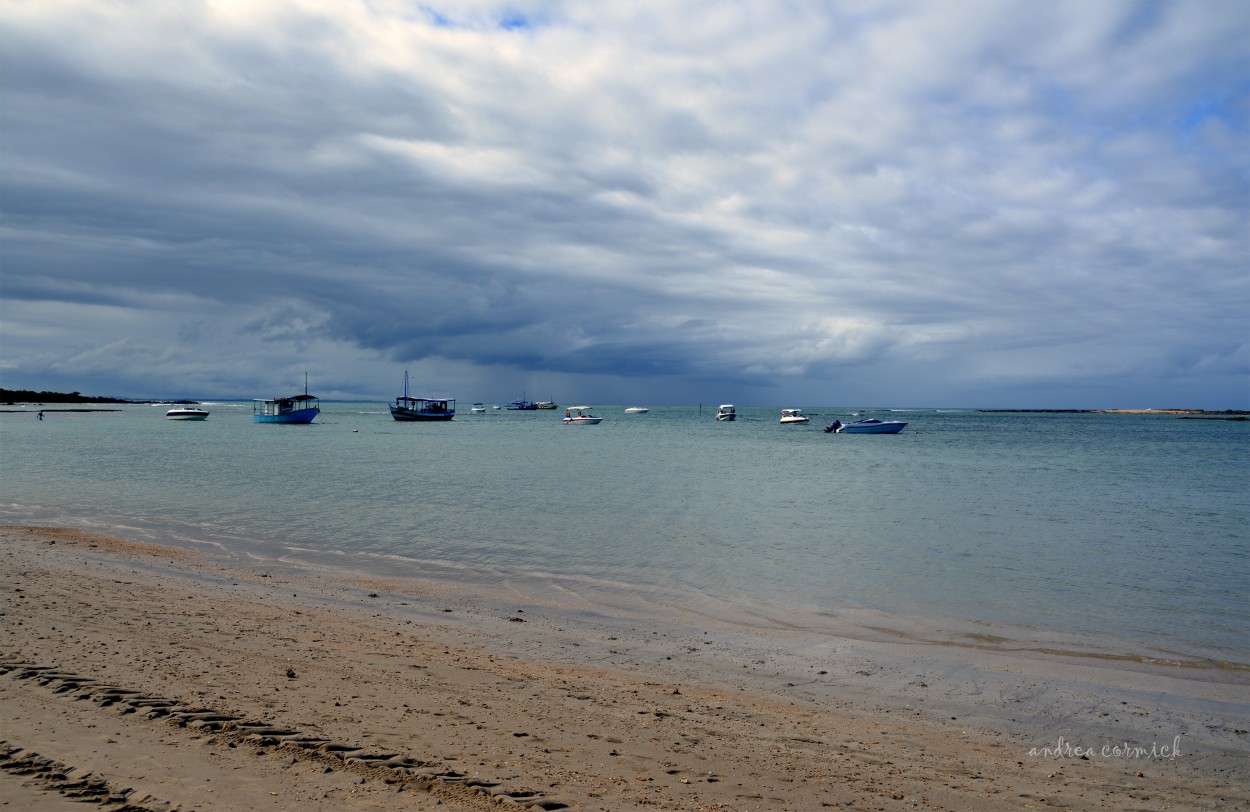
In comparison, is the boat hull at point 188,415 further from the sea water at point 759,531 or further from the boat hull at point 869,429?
the boat hull at point 869,429

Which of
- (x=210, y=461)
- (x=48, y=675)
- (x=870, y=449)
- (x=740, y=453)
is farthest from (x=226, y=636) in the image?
(x=870, y=449)

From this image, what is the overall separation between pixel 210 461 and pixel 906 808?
45818mm

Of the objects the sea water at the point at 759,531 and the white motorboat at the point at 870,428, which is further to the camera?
the white motorboat at the point at 870,428

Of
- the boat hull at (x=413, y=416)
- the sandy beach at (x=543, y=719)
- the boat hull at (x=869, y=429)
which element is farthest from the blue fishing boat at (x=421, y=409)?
the sandy beach at (x=543, y=719)

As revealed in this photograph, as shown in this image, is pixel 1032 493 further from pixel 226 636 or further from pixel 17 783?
pixel 17 783

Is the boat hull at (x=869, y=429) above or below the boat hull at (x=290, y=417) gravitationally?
below

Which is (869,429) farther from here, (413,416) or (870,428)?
(413,416)

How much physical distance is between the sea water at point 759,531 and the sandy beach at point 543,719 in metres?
2.48

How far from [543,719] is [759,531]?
15538 millimetres

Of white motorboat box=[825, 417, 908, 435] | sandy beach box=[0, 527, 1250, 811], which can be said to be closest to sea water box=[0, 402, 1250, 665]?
sandy beach box=[0, 527, 1250, 811]

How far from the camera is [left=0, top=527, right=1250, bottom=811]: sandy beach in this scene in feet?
18.3

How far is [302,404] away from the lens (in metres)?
107

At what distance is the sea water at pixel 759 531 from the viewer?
13414 millimetres

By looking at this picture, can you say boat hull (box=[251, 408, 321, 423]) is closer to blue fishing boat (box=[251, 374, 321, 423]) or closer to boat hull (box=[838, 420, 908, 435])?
blue fishing boat (box=[251, 374, 321, 423])
